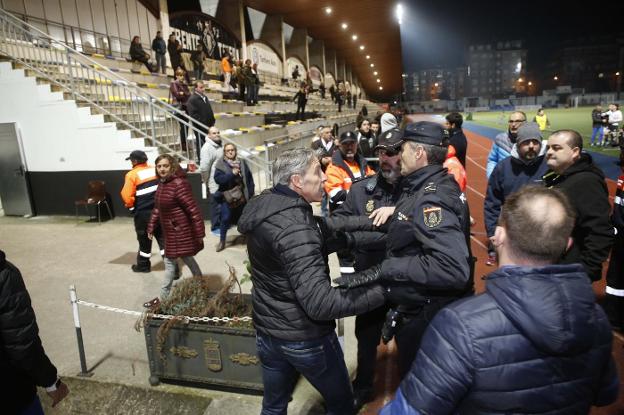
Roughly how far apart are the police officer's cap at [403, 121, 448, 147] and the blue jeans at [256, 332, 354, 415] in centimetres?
131

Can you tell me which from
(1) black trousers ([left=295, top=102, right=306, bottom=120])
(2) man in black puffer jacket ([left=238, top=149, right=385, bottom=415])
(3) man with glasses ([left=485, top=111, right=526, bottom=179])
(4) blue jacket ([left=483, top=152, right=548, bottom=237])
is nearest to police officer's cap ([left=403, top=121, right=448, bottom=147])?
(2) man in black puffer jacket ([left=238, top=149, right=385, bottom=415])

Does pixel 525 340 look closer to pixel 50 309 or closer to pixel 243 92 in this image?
pixel 50 309

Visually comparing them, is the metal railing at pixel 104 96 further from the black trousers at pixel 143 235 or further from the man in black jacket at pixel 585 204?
the man in black jacket at pixel 585 204

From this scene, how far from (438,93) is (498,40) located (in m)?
28.5

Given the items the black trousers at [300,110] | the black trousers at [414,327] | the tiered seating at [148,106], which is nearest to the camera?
the black trousers at [414,327]

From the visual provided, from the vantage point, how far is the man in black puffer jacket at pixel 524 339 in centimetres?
120

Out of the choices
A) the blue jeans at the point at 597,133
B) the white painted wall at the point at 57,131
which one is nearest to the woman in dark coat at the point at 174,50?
the white painted wall at the point at 57,131

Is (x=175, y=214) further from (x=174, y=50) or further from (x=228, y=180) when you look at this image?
(x=174, y=50)

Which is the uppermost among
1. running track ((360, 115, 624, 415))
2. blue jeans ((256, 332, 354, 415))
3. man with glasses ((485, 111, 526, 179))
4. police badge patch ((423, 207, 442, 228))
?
man with glasses ((485, 111, 526, 179))

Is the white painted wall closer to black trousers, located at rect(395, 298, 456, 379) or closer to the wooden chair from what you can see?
the wooden chair

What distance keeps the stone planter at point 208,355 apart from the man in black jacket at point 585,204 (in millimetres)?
2651

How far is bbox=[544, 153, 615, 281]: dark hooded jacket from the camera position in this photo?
3.13 m

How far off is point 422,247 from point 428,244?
0.35 feet

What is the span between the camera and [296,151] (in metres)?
2.19
